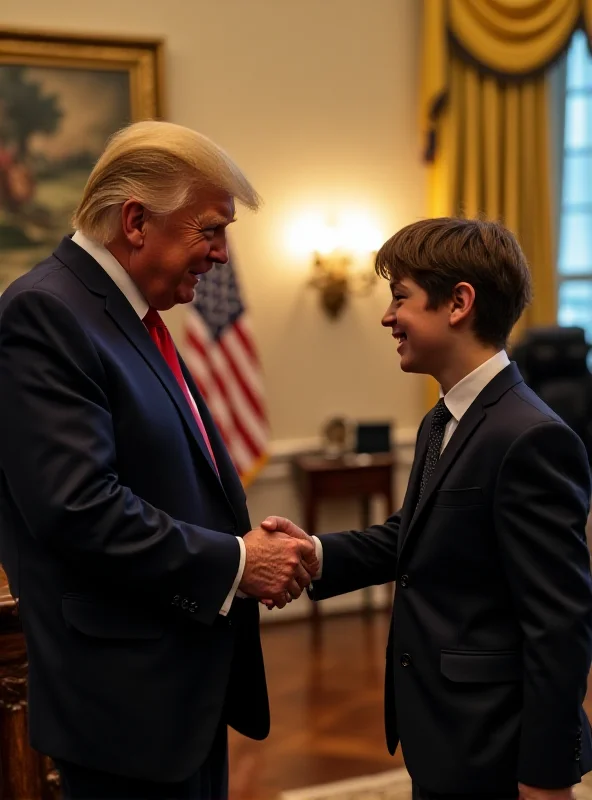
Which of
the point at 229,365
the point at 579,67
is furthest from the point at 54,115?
the point at 579,67

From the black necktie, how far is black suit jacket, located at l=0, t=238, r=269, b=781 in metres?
0.38

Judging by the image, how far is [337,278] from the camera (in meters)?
4.94

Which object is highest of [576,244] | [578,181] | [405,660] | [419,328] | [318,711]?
[578,181]

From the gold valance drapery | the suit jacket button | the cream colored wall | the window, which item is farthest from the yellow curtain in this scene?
the suit jacket button

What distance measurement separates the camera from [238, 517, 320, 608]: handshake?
61.4 inches

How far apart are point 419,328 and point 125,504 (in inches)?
23.6

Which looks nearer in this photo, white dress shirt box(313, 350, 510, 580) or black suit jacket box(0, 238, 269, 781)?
black suit jacket box(0, 238, 269, 781)

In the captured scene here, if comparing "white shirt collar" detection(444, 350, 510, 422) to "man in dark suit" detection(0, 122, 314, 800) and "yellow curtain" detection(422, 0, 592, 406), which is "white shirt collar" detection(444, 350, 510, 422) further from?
"yellow curtain" detection(422, 0, 592, 406)

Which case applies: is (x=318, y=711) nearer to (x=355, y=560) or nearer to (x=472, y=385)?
(x=355, y=560)

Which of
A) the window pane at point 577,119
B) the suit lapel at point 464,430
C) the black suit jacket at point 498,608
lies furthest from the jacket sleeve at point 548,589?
the window pane at point 577,119

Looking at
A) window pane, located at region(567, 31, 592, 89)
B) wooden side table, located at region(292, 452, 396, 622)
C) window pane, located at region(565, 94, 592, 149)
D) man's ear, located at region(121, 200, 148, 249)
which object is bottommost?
wooden side table, located at region(292, 452, 396, 622)

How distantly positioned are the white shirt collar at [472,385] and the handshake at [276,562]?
41cm

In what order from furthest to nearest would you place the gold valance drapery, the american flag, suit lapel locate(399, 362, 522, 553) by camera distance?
the gold valance drapery < the american flag < suit lapel locate(399, 362, 522, 553)

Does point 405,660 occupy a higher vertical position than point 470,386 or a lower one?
lower
